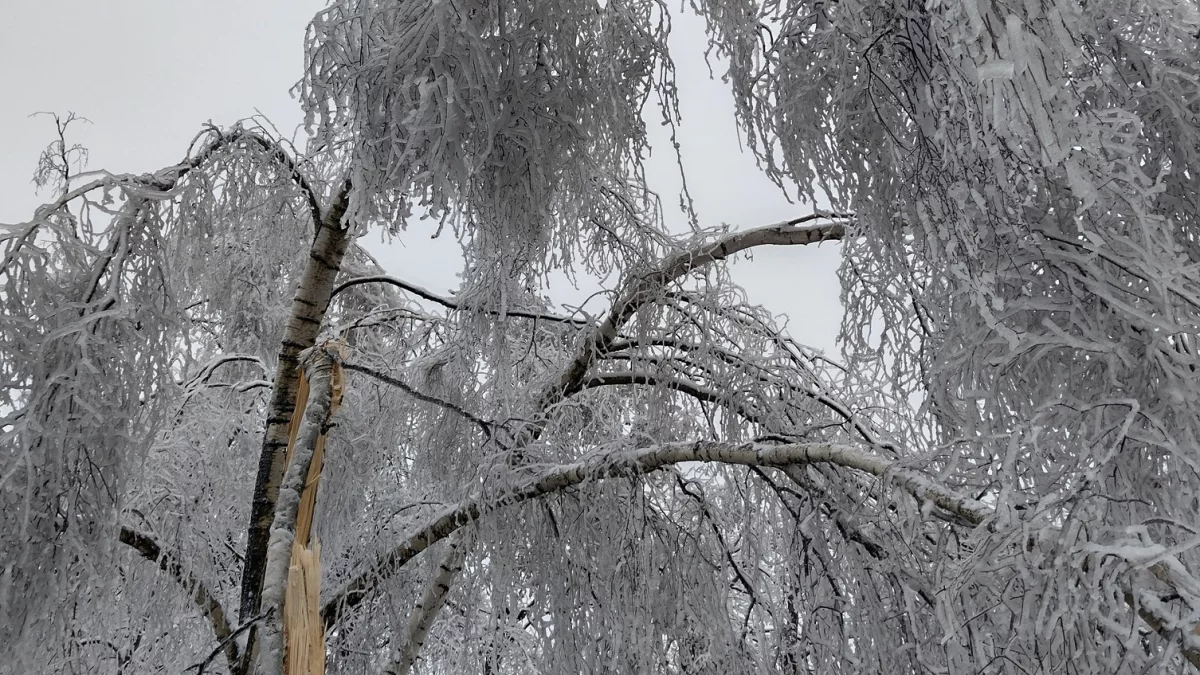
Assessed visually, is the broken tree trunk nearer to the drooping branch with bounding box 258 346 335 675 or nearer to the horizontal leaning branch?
the drooping branch with bounding box 258 346 335 675

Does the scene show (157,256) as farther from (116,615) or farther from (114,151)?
(114,151)

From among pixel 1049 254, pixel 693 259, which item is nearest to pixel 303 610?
pixel 693 259

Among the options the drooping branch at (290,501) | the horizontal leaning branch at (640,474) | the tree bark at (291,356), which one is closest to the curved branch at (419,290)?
the tree bark at (291,356)

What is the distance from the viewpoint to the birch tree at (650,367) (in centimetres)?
84

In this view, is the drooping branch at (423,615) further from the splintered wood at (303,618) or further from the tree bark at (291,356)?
the splintered wood at (303,618)

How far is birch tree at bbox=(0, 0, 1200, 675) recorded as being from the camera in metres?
0.84

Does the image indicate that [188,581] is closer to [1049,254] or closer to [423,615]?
[423,615]

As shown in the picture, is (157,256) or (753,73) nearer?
(753,73)

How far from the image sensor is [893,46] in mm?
1067

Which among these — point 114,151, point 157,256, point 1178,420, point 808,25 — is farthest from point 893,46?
point 114,151

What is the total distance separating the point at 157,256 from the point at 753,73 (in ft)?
3.67

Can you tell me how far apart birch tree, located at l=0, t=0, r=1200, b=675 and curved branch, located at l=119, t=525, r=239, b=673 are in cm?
1

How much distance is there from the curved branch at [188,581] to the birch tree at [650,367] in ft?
0.04

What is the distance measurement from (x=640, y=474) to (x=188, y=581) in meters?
1.39
